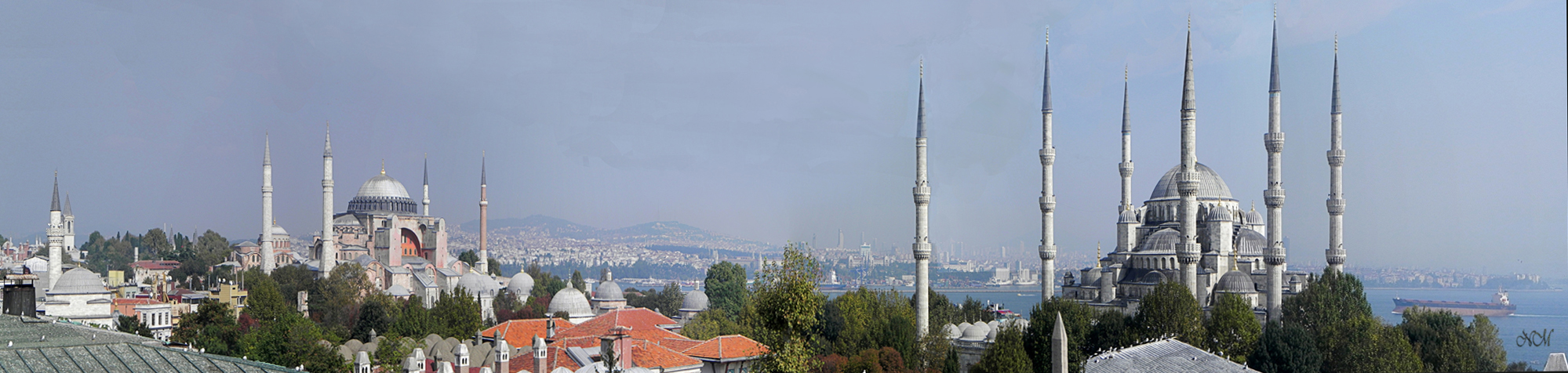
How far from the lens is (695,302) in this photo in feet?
146

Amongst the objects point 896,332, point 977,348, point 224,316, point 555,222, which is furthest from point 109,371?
point 555,222

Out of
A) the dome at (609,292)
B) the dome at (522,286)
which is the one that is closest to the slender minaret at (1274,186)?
the dome at (609,292)

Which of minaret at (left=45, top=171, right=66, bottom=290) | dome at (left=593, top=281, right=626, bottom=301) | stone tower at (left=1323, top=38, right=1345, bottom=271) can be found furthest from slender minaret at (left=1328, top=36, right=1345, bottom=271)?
minaret at (left=45, top=171, right=66, bottom=290)

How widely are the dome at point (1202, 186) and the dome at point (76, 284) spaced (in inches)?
1256

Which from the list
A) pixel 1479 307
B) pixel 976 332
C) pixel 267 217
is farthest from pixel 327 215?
pixel 1479 307

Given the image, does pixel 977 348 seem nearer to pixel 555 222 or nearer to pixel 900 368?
pixel 900 368

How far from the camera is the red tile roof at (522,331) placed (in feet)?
104

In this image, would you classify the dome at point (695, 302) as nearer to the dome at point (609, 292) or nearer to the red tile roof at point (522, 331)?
the dome at point (609, 292)

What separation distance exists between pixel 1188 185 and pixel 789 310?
59.4 feet

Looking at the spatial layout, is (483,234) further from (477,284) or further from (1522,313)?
(1522,313)

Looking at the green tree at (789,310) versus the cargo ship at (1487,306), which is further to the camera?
the cargo ship at (1487,306)

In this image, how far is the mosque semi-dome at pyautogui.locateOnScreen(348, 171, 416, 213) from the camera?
60.5 m

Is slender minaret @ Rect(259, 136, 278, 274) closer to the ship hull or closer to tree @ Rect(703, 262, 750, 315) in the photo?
tree @ Rect(703, 262, 750, 315)

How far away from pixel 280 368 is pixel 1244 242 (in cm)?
2691
